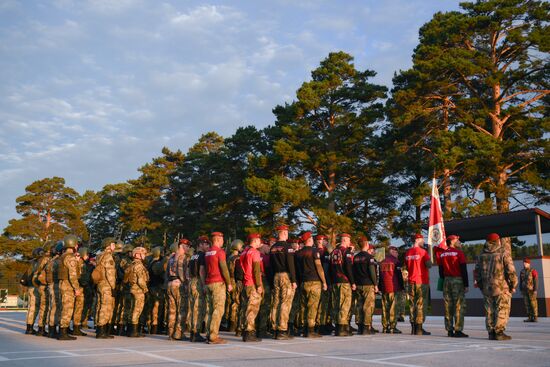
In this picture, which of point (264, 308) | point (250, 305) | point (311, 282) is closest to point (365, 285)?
point (311, 282)

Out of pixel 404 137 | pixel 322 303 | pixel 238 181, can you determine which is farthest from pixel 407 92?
pixel 322 303

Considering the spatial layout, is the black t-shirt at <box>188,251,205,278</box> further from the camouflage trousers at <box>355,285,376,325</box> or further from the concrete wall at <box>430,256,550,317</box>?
the concrete wall at <box>430,256,550,317</box>

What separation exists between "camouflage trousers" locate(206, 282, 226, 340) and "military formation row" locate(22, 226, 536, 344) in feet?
0.06

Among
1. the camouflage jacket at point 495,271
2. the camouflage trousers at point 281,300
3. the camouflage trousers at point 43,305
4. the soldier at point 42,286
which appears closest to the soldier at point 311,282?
the camouflage trousers at point 281,300

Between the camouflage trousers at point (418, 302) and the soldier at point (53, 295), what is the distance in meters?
7.33

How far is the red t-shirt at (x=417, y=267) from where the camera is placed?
11703mm

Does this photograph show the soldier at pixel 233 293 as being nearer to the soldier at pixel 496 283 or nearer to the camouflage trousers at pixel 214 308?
the camouflage trousers at pixel 214 308

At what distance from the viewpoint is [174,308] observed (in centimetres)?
1126

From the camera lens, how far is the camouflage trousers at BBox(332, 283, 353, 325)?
11180 millimetres

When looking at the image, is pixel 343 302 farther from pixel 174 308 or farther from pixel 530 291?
pixel 530 291

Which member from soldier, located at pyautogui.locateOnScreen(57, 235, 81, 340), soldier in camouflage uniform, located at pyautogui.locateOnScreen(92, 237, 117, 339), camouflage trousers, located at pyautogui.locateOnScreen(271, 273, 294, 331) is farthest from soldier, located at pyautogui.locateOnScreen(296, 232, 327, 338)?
soldier, located at pyautogui.locateOnScreen(57, 235, 81, 340)

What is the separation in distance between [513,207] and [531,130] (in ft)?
13.3

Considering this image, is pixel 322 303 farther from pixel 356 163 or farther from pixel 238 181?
pixel 238 181

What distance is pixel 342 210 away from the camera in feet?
110
